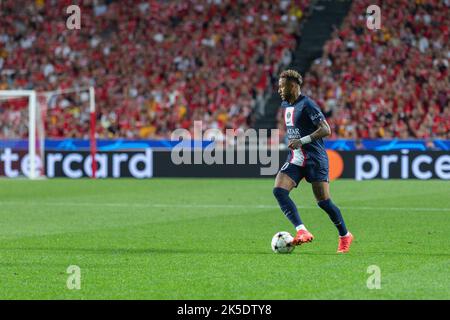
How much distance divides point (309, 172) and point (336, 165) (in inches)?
707

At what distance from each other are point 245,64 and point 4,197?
518 inches

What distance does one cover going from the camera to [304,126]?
41.6 ft

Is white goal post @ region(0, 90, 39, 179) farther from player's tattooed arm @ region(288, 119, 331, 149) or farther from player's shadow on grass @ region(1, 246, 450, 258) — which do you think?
player's tattooed arm @ region(288, 119, 331, 149)

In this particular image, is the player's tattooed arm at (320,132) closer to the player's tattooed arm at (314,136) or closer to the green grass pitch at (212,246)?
the player's tattooed arm at (314,136)

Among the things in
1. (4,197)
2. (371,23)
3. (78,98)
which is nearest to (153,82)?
(78,98)

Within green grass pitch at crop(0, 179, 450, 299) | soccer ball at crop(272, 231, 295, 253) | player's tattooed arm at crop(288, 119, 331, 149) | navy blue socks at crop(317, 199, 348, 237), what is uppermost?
player's tattooed arm at crop(288, 119, 331, 149)

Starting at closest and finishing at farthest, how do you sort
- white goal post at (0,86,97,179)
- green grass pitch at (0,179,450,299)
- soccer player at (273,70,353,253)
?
green grass pitch at (0,179,450,299) < soccer player at (273,70,353,253) < white goal post at (0,86,97,179)

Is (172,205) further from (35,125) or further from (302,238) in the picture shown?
(35,125)

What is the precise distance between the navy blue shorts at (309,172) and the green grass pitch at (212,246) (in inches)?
35.5

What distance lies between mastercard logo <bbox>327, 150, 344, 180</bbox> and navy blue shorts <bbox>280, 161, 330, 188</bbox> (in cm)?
1774

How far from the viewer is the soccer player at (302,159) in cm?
1256

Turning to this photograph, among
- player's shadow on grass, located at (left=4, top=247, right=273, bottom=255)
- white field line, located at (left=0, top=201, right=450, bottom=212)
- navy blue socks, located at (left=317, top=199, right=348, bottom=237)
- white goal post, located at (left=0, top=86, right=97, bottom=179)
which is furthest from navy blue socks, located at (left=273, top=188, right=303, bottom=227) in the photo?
white goal post, located at (left=0, top=86, right=97, bottom=179)

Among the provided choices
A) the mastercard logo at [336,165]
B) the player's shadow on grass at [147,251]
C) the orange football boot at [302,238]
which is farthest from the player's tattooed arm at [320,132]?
the mastercard logo at [336,165]

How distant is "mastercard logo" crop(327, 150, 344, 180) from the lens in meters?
30.4
